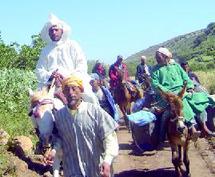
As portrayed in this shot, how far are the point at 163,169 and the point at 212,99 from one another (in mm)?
1709

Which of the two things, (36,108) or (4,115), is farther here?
(4,115)

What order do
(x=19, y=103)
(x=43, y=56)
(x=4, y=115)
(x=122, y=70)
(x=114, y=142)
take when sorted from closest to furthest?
1. (x=114, y=142)
2. (x=43, y=56)
3. (x=4, y=115)
4. (x=122, y=70)
5. (x=19, y=103)

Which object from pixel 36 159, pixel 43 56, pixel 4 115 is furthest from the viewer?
pixel 4 115

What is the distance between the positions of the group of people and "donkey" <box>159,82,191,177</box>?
22cm

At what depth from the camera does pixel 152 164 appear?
1196 cm

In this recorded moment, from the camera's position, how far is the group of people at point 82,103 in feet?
17.9

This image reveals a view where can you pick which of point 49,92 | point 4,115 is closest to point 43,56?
point 49,92

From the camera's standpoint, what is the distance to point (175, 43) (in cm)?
14062

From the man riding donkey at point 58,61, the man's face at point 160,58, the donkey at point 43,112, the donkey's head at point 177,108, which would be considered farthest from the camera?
the man's face at point 160,58

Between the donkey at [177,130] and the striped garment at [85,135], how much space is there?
4396 mm

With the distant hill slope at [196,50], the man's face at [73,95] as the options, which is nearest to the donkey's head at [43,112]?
the man's face at [73,95]

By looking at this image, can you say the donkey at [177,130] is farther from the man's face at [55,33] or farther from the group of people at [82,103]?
the man's face at [55,33]

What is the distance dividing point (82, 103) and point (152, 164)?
6661 millimetres

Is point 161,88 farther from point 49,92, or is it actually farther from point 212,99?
point 49,92
